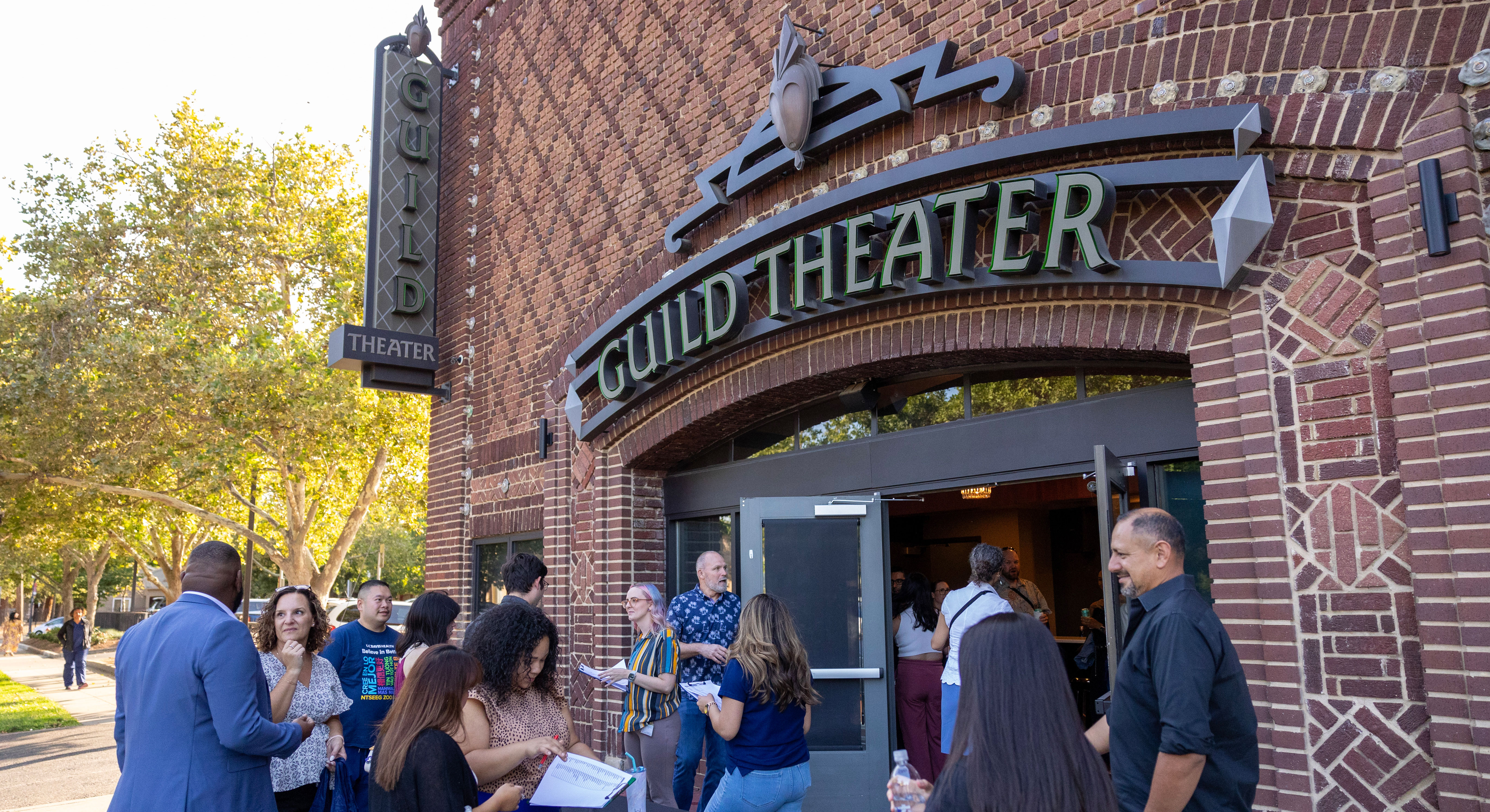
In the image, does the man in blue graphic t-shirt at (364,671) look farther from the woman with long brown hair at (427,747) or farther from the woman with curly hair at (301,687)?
the woman with long brown hair at (427,747)

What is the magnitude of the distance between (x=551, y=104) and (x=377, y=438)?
10.3 m

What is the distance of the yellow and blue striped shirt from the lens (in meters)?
6.05

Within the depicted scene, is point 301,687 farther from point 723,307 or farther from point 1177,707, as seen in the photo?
point 1177,707

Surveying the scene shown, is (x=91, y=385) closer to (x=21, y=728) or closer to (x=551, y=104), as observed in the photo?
(x=21, y=728)

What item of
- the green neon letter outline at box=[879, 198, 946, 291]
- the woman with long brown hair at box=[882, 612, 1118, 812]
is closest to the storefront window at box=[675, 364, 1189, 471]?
the green neon letter outline at box=[879, 198, 946, 291]

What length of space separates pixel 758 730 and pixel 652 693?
7.19 ft

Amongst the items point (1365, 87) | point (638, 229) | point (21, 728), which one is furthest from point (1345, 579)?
point (21, 728)

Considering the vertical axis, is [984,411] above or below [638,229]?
below

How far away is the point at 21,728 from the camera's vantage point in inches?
608

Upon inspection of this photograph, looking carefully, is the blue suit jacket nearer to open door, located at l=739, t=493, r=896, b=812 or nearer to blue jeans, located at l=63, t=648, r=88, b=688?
open door, located at l=739, t=493, r=896, b=812

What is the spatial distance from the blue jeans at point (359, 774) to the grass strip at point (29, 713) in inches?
532

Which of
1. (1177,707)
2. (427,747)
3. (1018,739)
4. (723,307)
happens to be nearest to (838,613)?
(723,307)

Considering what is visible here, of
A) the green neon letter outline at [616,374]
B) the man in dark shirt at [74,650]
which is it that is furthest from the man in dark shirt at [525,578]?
the man in dark shirt at [74,650]

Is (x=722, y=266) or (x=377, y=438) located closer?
(x=722, y=266)
